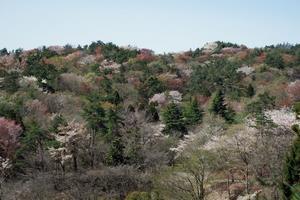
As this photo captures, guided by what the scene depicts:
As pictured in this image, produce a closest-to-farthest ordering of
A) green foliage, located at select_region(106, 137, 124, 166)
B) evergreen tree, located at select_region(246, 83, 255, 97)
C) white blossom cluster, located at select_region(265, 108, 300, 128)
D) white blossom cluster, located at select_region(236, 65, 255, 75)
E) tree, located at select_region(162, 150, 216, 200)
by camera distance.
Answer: tree, located at select_region(162, 150, 216, 200) → white blossom cluster, located at select_region(265, 108, 300, 128) → green foliage, located at select_region(106, 137, 124, 166) → evergreen tree, located at select_region(246, 83, 255, 97) → white blossom cluster, located at select_region(236, 65, 255, 75)

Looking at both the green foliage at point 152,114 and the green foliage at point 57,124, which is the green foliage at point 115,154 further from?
the green foliage at point 152,114

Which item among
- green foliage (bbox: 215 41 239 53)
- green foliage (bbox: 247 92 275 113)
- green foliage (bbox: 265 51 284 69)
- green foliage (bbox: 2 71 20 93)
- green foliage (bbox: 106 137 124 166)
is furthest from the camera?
green foliage (bbox: 215 41 239 53)

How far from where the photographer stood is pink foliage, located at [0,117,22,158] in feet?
98.4

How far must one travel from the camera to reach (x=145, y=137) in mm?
34031

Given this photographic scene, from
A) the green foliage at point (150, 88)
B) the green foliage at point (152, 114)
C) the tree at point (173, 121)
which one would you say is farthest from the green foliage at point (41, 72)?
the tree at point (173, 121)

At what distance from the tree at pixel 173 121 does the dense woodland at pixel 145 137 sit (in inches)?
3.5

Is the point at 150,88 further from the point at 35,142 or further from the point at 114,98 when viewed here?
the point at 35,142

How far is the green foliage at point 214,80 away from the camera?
Answer: 54188mm

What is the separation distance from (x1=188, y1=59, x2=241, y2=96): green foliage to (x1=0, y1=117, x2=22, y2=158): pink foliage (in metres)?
27.9

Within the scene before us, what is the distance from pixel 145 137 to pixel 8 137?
399 inches

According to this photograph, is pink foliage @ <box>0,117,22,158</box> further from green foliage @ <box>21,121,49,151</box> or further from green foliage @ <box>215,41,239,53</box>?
Answer: green foliage @ <box>215,41,239,53</box>

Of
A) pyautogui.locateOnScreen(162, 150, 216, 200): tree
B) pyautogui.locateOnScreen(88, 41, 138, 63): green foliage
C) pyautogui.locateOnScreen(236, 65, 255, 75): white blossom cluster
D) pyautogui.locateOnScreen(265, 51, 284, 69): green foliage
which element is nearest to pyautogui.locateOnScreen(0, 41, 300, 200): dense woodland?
pyautogui.locateOnScreen(162, 150, 216, 200): tree

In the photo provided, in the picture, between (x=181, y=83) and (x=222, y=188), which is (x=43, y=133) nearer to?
(x=222, y=188)

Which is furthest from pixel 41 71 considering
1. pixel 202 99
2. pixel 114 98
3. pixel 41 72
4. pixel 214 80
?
pixel 214 80
